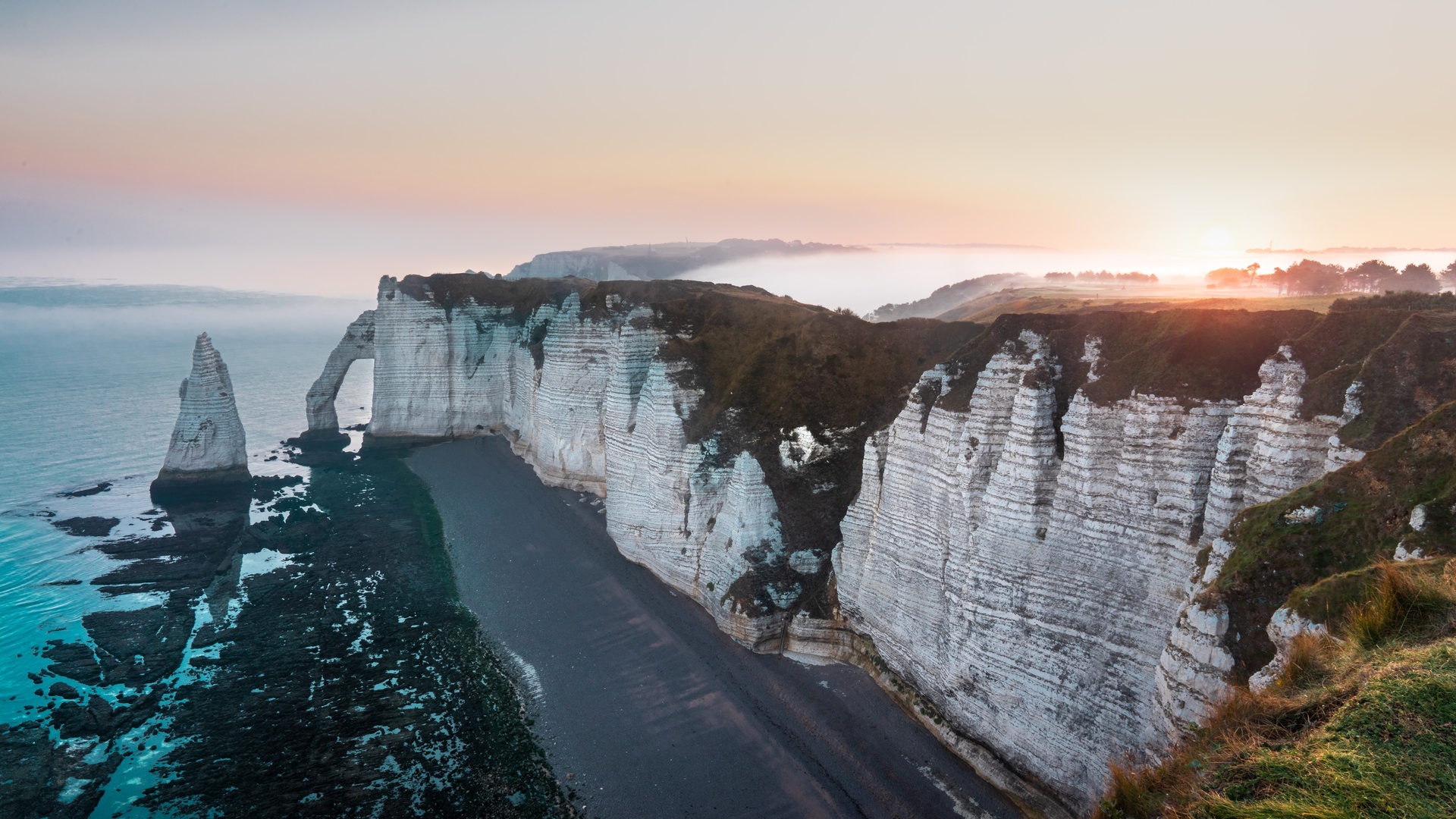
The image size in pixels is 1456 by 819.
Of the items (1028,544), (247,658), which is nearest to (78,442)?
(247,658)

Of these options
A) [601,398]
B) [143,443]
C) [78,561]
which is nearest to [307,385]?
[143,443]

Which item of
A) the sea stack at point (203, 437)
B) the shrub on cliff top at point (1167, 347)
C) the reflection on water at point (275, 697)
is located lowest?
the reflection on water at point (275, 697)

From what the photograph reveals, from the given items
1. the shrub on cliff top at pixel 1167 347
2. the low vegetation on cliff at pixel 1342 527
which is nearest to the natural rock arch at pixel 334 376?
the shrub on cliff top at pixel 1167 347

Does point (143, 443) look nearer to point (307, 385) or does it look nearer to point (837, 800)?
point (307, 385)

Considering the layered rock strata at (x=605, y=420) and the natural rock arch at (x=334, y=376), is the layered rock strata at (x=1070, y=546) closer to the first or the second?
the layered rock strata at (x=605, y=420)

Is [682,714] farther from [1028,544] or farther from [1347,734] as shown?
[1347,734]

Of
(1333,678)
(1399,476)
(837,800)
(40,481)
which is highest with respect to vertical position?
(1399,476)

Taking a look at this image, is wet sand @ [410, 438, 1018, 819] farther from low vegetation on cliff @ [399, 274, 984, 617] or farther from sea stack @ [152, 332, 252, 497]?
sea stack @ [152, 332, 252, 497]
